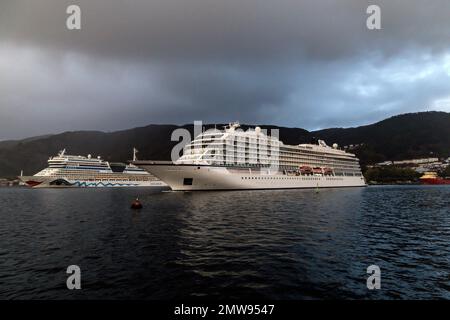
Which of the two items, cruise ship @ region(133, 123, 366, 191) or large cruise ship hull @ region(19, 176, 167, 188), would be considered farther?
large cruise ship hull @ region(19, 176, 167, 188)

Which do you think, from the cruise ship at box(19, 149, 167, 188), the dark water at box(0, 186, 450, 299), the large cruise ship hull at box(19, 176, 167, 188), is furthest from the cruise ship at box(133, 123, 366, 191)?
the large cruise ship hull at box(19, 176, 167, 188)

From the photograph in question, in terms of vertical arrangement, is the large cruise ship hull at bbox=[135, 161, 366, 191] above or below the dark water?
above

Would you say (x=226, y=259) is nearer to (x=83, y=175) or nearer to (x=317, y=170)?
(x=317, y=170)

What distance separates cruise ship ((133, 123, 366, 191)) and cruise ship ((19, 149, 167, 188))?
66717 mm

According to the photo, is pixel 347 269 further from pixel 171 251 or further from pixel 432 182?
pixel 432 182

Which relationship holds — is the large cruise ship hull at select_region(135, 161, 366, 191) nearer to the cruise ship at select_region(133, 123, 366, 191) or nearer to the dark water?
the cruise ship at select_region(133, 123, 366, 191)

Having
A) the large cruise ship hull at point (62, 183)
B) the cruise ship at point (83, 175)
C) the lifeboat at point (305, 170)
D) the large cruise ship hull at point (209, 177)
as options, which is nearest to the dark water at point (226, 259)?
the large cruise ship hull at point (209, 177)

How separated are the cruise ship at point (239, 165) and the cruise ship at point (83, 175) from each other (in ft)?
219

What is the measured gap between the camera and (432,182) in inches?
7082

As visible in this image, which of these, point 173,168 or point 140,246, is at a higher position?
point 173,168

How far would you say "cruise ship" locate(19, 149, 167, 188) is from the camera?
138m

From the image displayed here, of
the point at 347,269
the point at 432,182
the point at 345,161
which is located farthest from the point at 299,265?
the point at 432,182

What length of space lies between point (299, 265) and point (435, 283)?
18.4ft

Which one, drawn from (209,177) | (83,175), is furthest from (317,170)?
(83,175)
